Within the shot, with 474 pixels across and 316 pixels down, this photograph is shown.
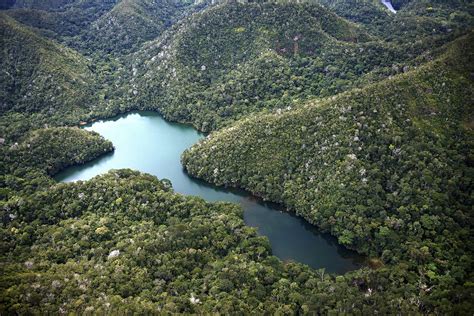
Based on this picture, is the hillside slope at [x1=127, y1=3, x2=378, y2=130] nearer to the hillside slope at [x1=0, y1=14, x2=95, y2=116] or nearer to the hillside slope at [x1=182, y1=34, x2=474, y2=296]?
the hillside slope at [x1=0, y1=14, x2=95, y2=116]

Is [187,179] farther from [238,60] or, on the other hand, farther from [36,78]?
[36,78]

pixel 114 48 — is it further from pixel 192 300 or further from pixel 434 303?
pixel 434 303

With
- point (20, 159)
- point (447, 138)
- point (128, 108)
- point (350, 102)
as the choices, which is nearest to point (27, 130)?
point (20, 159)

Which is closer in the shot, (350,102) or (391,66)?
(350,102)

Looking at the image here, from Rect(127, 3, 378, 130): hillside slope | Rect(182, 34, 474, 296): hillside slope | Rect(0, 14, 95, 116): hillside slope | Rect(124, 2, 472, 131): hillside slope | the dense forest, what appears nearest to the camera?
the dense forest

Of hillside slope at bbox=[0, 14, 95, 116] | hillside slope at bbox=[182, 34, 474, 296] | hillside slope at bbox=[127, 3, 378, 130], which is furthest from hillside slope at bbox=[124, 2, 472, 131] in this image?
hillside slope at bbox=[182, 34, 474, 296]

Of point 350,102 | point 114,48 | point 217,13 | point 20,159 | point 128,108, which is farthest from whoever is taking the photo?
point 114,48
